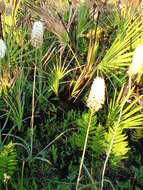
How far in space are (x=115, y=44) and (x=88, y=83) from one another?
9.4 inches

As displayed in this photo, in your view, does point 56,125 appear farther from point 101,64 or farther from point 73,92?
point 101,64

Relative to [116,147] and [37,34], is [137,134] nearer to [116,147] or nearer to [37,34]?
[116,147]

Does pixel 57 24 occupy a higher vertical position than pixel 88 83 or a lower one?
higher

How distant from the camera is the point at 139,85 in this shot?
53.2 inches

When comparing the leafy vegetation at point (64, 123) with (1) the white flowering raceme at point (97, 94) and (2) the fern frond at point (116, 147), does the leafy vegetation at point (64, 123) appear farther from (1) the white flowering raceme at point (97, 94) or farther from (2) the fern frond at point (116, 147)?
(1) the white flowering raceme at point (97, 94)

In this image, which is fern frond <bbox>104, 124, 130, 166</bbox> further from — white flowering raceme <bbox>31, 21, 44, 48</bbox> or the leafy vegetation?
white flowering raceme <bbox>31, 21, 44, 48</bbox>

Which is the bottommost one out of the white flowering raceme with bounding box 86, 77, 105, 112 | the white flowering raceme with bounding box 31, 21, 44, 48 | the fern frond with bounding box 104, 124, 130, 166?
the fern frond with bounding box 104, 124, 130, 166

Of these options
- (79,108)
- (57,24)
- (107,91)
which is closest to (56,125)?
(79,108)

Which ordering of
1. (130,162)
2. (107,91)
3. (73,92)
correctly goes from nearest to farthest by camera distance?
(130,162) → (73,92) → (107,91)

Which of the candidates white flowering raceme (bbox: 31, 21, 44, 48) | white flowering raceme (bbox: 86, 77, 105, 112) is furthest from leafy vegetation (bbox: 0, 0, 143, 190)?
white flowering raceme (bbox: 86, 77, 105, 112)

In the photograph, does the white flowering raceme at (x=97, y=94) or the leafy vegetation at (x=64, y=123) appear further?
the leafy vegetation at (x=64, y=123)

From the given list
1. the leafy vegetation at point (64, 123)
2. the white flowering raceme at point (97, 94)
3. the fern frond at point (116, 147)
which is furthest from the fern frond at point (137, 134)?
the white flowering raceme at point (97, 94)

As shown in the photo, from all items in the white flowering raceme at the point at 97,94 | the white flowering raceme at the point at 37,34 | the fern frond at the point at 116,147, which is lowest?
the fern frond at the point at 116,147

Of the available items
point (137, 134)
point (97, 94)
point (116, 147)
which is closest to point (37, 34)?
point (97, 94)
